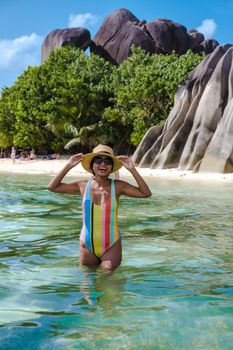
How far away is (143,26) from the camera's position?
180ft

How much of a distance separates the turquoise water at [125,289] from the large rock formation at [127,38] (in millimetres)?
45216

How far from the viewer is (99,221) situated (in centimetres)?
519

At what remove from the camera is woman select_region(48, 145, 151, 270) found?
5117 millimetres

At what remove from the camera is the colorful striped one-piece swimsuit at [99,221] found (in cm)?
517

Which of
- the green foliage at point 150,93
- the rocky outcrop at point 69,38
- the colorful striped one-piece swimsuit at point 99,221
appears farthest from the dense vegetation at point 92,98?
the colorful striped one-piece swimsuit at point 99,221

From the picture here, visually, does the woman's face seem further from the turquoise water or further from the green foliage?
the green foliage

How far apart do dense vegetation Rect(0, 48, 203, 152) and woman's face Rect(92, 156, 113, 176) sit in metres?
31.1

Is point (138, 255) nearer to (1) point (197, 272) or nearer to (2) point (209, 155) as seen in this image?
(1) point (197, 272)

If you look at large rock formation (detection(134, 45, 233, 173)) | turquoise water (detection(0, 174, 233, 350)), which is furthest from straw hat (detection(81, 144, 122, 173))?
large rock formation (detection(134, 45, 233, 173))

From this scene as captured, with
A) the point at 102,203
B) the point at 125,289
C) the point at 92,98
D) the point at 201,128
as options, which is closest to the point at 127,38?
the point at 92,98

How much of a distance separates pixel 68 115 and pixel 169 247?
35760mm

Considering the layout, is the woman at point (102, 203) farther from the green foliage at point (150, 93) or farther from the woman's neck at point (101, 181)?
the green foliage at point (150, 93)

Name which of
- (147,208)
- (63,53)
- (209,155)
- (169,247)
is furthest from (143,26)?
(169,247)

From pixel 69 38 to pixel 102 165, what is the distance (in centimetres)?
5112
